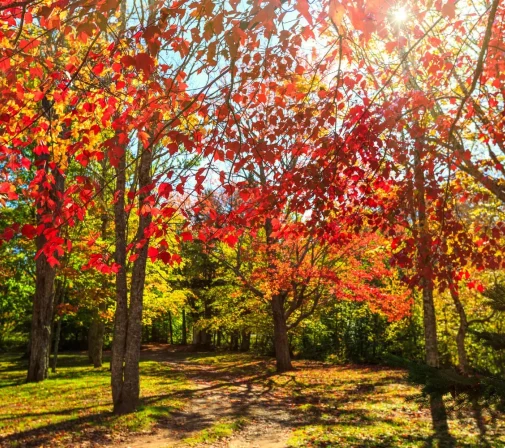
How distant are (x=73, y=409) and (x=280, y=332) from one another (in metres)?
8.35

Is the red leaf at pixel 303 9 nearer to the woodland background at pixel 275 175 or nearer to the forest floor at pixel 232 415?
the woodland background at pixel 275 175

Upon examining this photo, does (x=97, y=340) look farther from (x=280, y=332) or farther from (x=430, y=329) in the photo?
(x=430, y=329)

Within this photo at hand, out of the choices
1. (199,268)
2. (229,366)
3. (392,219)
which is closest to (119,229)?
(392,219)

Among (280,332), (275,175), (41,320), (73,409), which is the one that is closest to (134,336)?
(73,409)

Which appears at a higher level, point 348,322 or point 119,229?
point 119,229

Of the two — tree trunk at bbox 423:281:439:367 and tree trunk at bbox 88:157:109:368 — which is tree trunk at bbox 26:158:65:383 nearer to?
tree trunk at bbox 88:157:109:368

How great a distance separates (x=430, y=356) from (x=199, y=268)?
72.9 ft

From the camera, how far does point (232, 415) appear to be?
9.80 m

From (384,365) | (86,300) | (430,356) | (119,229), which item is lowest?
(384,365)

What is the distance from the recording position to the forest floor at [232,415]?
7562mm

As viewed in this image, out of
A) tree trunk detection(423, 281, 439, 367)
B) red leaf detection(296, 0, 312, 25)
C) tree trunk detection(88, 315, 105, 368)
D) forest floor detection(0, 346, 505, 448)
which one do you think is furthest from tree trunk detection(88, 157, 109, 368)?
red leaf detection(296, 0, 312, 25)

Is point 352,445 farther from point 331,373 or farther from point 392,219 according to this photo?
point 331,373

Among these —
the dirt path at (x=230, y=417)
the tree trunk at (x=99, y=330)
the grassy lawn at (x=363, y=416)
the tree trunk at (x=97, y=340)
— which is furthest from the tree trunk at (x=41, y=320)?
the grassy lawn at (x=363, y=416)

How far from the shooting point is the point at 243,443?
7637mm
